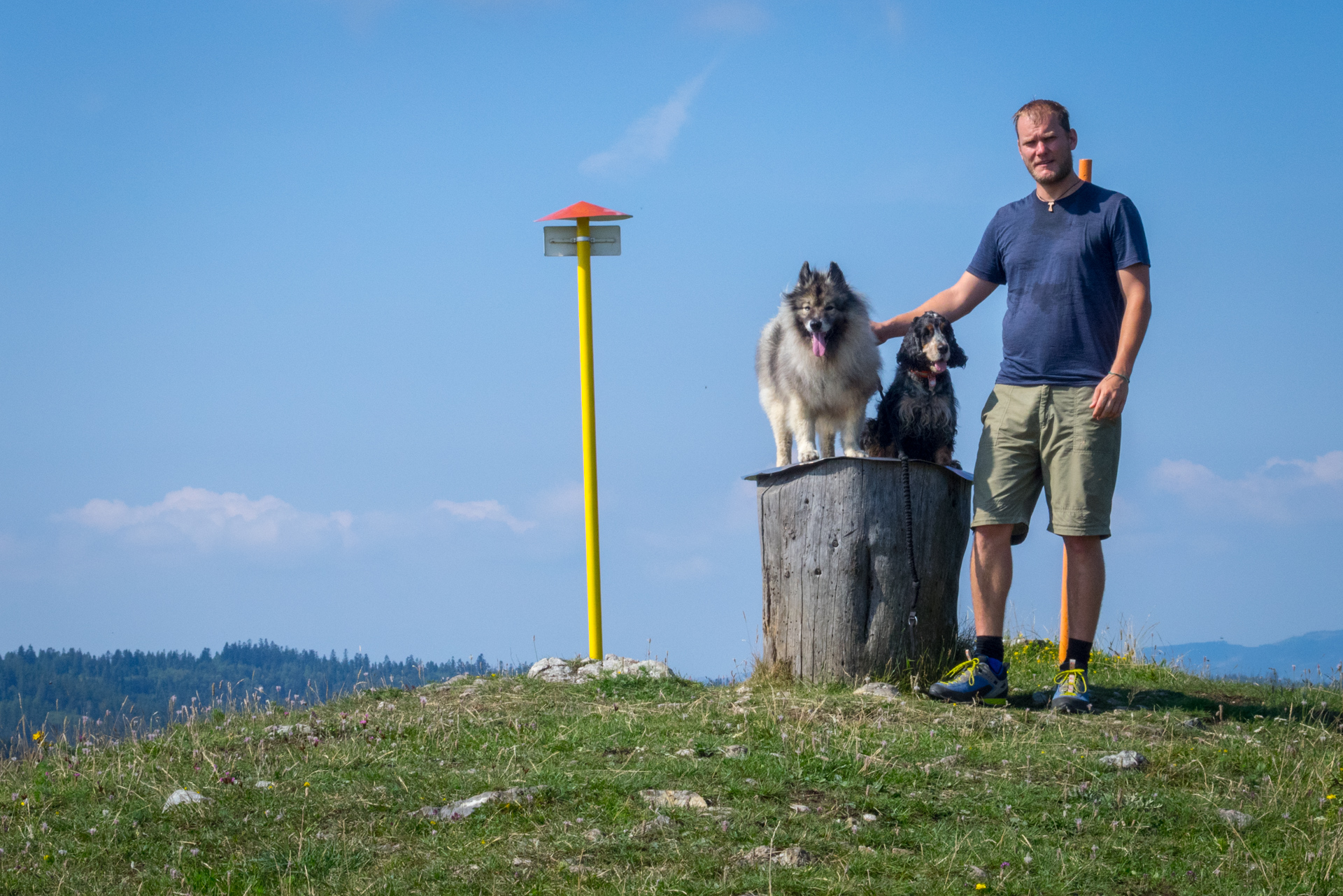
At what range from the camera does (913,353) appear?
7762mm

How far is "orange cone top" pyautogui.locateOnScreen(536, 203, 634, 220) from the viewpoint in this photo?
390 inches

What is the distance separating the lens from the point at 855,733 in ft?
18.9

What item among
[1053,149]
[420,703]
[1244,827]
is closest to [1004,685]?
[1244,827]

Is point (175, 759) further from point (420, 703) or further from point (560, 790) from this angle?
point (560, 790)

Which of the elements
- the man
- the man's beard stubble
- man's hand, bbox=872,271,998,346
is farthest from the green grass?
the man's beard stubble

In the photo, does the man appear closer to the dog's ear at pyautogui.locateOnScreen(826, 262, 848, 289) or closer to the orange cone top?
the dog's ear at pyautogui.locateOnScreen(826, 262, 848, 289)

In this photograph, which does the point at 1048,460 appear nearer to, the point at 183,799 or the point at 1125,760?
the point at 1125,760

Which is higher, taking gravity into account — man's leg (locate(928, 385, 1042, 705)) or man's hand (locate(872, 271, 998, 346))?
man's hand (locate(872, 271, 998, 346))

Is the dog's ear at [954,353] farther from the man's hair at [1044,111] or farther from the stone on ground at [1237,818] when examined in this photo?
the stone on ground at [1237,818]

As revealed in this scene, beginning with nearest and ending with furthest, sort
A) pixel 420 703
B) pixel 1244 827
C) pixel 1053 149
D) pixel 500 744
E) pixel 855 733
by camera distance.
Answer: pixel 1244 827
pixel 855 733
pixel 500 744
pixel 1053 149
pixel 420 703

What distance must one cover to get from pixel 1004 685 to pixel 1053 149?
3.41 metres

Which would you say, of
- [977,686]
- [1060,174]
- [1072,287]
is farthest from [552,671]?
[1060,174]

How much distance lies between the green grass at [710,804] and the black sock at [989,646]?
0.42 m

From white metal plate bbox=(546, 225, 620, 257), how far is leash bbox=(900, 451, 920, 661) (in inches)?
146
